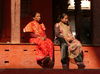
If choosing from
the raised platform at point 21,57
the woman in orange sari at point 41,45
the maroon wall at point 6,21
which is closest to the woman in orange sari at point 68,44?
the raised platform at point 21,57

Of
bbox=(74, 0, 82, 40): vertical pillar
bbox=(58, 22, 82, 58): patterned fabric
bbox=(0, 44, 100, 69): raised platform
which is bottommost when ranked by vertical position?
bbox=(0, 44, 100, 69): raised platform

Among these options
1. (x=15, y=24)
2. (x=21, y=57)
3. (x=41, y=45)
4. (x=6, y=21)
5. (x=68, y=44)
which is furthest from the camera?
(x=6, y=21)

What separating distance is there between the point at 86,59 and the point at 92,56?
0.69 ft

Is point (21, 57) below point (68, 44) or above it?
below

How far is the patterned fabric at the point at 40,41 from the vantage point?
16.6 meters

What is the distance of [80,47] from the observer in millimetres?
16734

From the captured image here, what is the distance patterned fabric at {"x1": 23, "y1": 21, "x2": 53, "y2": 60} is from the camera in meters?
16.6

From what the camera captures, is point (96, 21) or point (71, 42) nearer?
point (71, 42)

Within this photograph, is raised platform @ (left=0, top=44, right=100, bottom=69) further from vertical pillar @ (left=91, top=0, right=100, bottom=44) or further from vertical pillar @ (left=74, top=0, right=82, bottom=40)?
vertical pillar @ (left=74, top=0, right=82, bottom=40)

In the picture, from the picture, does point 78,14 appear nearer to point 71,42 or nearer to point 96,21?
point 96,21

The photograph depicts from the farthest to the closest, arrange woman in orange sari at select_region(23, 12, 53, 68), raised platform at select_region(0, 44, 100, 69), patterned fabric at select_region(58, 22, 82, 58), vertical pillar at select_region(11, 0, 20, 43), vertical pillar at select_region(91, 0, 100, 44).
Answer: vertical pillar at select_region(91, 0, 100, 44)
vertical pillar at select_region(11, 0, 20, 43)
raised platform at select_region(0, 44, 100, 69)
patterned fabric at select_region(58, 22, 82, 58)
woman in orange sari at select_region(23, 12, 53, 68)

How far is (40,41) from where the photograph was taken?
1667 cm

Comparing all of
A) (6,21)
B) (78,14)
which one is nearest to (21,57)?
(6,21)

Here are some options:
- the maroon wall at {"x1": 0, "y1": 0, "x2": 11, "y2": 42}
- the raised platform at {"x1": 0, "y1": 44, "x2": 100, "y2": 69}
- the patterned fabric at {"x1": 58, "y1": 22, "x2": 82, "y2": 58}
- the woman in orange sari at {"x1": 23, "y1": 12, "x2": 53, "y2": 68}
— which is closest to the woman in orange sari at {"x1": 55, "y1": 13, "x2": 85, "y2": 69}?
the patterned fabric at {"x1": 58, "y1": 22, "x2": 82, "y2": 58}
